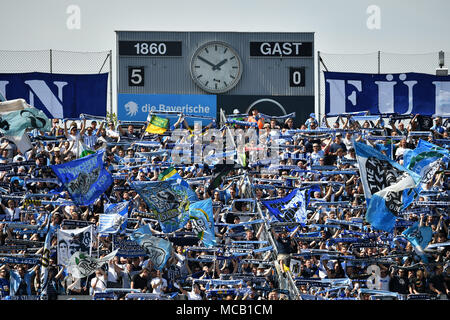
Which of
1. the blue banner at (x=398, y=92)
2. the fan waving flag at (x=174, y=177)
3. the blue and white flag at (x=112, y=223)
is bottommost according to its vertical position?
the blue and white flag at (x=112, y=223)

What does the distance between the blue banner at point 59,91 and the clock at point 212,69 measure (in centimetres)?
459

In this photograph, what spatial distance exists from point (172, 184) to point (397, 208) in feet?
15.7

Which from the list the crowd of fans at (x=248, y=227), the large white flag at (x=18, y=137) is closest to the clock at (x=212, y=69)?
the crowd of fans at (x=248, y=227)

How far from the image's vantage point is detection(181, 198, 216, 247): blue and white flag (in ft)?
68.3

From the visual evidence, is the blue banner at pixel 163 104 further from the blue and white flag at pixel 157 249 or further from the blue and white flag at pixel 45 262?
the blue and white flag at pixel 157 249

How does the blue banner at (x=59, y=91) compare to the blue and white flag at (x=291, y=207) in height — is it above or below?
above

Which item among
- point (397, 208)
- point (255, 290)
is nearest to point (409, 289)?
point (397, 208)

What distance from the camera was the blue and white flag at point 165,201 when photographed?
70.0 ft

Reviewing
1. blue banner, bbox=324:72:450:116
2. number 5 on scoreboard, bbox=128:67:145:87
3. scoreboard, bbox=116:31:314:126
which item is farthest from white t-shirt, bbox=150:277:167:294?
number 5 on scoreboard, bbox=128:67:145:87

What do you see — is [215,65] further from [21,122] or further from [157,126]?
[21,122]

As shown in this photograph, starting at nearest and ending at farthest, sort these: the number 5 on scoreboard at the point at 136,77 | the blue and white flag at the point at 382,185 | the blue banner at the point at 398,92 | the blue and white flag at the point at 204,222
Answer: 1. the blue and white flag at the point at 382,185
2. the blue and white flag at the point at 204,222
3. the blue banner at the point at 398,92
4. the number 5 on scoreboard at the point at 136,77

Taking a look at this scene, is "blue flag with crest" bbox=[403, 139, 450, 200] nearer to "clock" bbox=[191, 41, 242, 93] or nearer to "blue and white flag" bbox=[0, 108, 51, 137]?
"blue and white flag" bbox=[0, 108, 51, 137]

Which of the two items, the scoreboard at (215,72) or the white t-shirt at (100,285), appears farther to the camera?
the scoreboard at (215,72)

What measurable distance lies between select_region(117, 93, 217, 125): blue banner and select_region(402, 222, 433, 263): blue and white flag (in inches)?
495
